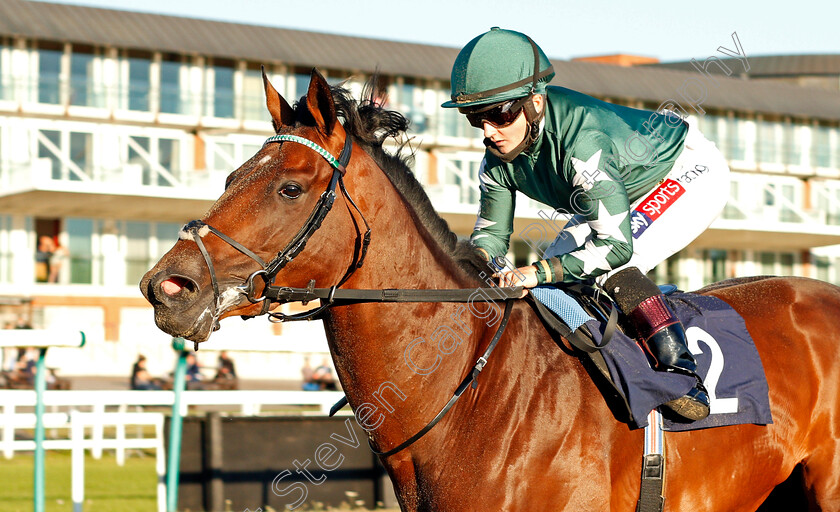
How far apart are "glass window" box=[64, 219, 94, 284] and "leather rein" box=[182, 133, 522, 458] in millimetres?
24817

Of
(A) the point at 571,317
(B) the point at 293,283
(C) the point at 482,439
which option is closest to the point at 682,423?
(A) the point at 571,317

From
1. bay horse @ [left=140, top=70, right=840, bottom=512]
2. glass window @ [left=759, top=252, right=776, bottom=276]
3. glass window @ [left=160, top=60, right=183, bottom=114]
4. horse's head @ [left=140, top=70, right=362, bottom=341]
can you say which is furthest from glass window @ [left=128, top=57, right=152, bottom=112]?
horse's head @ [left=140, top=70, right=362, bottom=341]

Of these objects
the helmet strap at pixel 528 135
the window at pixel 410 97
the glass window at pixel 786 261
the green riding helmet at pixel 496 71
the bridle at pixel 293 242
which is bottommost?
the glass window at pixel 786 261

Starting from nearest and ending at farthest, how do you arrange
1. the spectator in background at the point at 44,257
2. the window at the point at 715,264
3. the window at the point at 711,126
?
1. the spectator in background at the point at 44,257
2. the window at the point at 715,264
3. the window at the point at 711,126

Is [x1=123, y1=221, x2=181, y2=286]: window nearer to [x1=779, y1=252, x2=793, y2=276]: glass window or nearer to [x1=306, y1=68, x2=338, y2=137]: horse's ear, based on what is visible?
[x1=779, y1=252, x2=793, y2=276]: glass window

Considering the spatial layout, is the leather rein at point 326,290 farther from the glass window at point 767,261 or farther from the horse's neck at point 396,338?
the glass window at point 767,261

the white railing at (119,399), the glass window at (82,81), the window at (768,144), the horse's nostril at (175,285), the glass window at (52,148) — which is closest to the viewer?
the horse's nostril at (175,285)

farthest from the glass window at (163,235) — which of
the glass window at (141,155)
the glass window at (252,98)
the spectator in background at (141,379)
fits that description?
the spectator in background at (141,379)

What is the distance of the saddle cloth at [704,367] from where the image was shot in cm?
295

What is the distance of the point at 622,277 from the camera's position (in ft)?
10.4

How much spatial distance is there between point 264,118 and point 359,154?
26963 mm

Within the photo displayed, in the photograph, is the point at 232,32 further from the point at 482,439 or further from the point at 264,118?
the point at 482,439

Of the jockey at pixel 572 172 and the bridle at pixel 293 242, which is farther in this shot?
the jockey at pixel 572 172

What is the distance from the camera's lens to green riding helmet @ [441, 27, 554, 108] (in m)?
3.01
